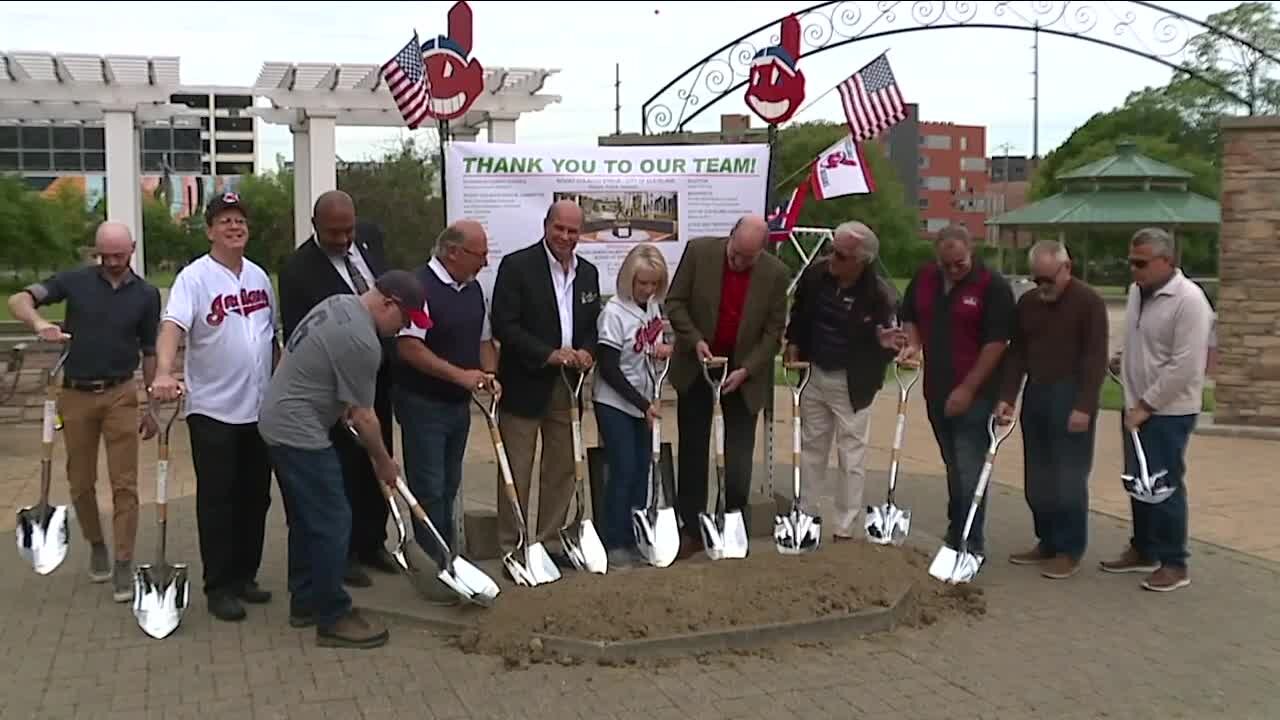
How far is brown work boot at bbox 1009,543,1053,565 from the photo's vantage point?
6.98 meters

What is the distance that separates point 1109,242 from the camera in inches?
1928

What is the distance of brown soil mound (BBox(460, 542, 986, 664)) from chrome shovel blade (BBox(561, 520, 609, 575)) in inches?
3.5

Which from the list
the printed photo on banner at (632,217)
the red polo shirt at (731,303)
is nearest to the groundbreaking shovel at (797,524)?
the red polo shirt at (731,303)

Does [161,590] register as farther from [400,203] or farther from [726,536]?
Answer: [400,203]

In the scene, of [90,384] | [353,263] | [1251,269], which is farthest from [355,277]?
[1251,269]

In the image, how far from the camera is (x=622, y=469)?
642 cm

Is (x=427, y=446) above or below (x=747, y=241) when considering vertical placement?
below

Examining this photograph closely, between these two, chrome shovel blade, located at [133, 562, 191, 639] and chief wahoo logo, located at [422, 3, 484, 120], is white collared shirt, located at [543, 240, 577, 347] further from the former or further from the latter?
chrome shovel blade, located at [133, 562, 191, 639]

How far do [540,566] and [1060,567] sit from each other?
9.47ft

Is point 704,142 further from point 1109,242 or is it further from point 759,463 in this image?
point 1109,242

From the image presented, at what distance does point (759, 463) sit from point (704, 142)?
8.92 feet

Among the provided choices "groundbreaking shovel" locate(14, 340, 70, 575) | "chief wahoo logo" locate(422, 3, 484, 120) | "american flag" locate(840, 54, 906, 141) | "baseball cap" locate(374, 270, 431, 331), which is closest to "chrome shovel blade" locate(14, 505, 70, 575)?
"groundbreaking shovel" locate(14, 340, 70, 575)

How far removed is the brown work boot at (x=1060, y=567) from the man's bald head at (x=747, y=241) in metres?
2.35

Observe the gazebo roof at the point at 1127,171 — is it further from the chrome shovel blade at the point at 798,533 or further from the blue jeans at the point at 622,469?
the blue jeans at the point at 622,469
